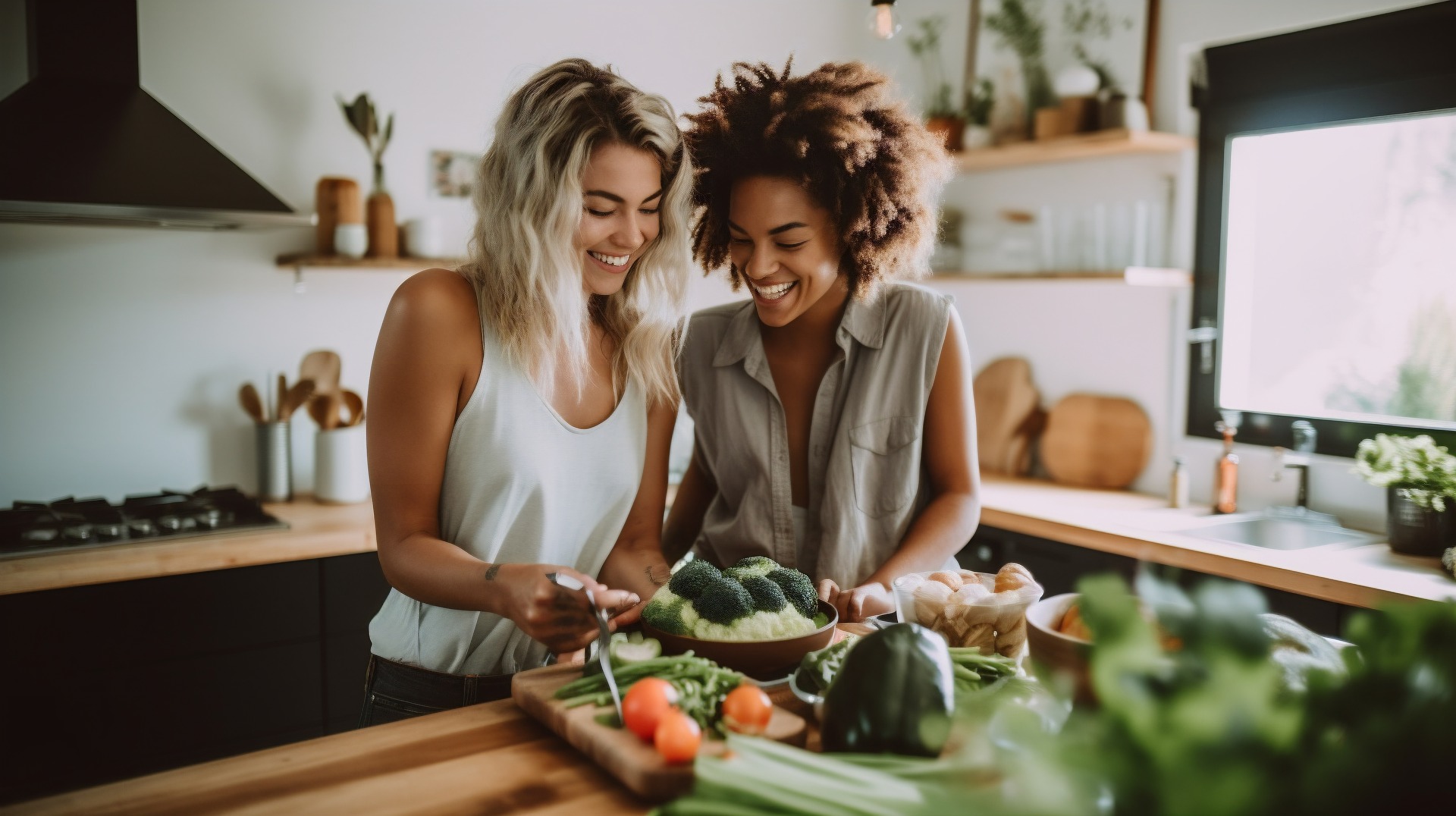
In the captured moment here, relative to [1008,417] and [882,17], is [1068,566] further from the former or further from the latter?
[882,17]

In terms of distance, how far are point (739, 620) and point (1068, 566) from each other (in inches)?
74.2

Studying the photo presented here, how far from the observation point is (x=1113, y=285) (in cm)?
345

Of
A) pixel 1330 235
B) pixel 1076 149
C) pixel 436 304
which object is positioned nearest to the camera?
pixel 436 304

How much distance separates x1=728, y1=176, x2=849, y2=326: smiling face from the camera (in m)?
1.72

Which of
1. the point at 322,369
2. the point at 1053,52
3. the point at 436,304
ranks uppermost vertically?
the point at 1053,52

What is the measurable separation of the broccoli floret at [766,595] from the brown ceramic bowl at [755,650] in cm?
5

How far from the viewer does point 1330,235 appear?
2.96 metres

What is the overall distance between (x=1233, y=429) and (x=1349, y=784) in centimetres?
277

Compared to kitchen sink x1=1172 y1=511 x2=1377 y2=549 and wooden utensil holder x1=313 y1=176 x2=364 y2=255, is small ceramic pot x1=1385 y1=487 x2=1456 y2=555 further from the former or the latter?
wooden utensil holder x1=313 y1=176 x2=364 y2=255

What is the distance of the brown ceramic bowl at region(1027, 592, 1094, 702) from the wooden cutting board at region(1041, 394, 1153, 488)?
2.48m

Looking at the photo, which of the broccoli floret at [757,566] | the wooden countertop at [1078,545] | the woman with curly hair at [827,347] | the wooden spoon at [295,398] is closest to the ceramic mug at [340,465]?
the wooden countertop at [1078,545]

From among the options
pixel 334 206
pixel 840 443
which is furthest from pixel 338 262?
pixel 840 443

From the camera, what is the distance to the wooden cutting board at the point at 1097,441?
132 inches

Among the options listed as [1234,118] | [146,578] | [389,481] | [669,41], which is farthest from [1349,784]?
[669,41]
